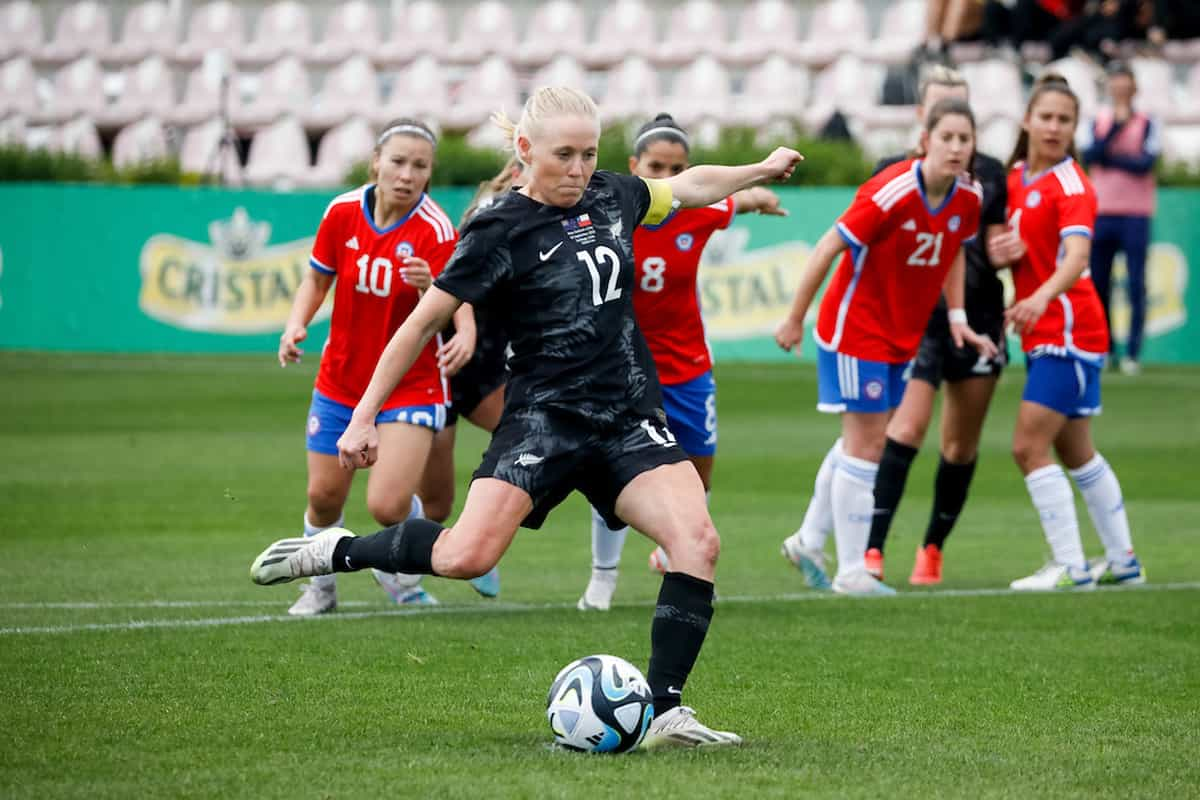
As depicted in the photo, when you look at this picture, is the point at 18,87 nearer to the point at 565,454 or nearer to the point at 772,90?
the point at 772,90

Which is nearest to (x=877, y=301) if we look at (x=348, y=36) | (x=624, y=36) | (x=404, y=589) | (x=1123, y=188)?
(x=404, y=589)

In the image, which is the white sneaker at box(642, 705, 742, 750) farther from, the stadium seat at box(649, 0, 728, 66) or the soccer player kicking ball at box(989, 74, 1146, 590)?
the stadium seat at box(649, 0, 728, 66)

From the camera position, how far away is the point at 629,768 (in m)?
5.00

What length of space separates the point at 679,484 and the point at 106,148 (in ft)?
119

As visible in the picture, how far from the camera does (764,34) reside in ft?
121

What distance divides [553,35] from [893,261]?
2978 cm

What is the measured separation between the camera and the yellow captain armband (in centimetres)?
588

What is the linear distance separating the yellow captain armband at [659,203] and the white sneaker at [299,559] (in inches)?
54.6

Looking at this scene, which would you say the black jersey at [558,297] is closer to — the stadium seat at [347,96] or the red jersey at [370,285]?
the red jersey at [370,285]

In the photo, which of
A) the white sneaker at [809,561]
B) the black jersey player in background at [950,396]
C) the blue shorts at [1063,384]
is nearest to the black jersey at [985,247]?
the black jersey player in background at [950,396]

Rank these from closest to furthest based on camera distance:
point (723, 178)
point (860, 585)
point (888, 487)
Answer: point (723, 178), point (860, 585), point (888, 487)

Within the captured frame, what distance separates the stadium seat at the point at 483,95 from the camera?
3559 centimetres

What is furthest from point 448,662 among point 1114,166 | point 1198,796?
point 1114,166

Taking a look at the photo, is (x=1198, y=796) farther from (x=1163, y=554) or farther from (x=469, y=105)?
(x=469, y=105)
